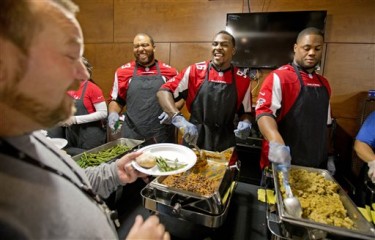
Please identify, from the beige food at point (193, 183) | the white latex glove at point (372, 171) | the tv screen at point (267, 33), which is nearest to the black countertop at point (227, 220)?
the beige food at point (193, 183)

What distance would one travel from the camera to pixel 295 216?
36.7 inches

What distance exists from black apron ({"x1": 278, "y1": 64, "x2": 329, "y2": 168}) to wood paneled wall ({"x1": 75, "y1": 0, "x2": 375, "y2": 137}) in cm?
165

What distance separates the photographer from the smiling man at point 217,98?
208 cm

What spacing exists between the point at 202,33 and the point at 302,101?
7.51 ft

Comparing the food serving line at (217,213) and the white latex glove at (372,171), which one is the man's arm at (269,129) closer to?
the food serving line at (217,213)

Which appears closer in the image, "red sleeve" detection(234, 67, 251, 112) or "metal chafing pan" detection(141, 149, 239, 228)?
"metal chafing pan" detection(141, 149, 239, 228)

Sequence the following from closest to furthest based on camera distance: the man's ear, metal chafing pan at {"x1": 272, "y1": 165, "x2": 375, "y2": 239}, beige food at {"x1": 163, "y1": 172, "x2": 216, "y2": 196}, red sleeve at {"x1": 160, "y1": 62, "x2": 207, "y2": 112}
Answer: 1. the man's ear
2. metal chafing pan at {"x1": 272, "y1": 165, "x2": 375, "y2": 239}
3. beige food at {"x1": 163, "y1": 172, "x2": 216, "y2": 196}
4. red sleeve at {"x1": 160, "y1": 62, "x2": 207, "y2": 112}

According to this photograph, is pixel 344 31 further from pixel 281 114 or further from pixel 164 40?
pixel 164 40

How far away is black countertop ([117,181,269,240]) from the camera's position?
106 centimetres

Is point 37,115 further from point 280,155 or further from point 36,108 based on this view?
point 280,155

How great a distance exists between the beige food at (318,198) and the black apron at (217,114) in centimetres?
81

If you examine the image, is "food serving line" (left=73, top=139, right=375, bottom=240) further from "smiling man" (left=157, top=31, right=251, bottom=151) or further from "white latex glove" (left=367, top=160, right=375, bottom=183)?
"smiling man" (left=157, top=31, right=251, bottom=151)

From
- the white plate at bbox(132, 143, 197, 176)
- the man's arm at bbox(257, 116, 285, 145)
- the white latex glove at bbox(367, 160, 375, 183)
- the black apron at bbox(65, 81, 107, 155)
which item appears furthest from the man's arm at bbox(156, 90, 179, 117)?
the white latex glove at bbox(367, 160, 375, 183)

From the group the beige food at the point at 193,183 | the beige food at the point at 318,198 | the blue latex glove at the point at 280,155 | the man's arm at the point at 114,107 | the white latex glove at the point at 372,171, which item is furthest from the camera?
the man's arm at the point at 114,107
